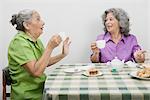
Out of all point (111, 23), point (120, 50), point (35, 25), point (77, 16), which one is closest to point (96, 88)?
point (35, 25)

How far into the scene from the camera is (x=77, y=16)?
2.69 meters

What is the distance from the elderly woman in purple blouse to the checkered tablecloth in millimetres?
770

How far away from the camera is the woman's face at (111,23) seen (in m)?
2.47

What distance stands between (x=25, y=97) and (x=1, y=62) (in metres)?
1.08

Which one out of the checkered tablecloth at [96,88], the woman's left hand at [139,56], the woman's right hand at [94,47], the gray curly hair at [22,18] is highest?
the gray curly hair at [22,18]

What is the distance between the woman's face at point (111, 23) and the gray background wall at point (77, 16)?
0.21 m

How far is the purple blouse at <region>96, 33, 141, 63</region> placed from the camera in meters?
2.39

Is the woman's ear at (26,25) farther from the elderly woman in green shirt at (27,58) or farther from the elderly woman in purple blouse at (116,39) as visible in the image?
the elderly woman in purple blouse at (116,39)

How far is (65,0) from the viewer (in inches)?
105

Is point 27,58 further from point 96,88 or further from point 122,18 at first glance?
point 122,18

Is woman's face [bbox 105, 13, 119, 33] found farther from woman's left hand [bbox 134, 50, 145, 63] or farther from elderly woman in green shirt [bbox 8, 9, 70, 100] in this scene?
elderly woman in green shirt [bbox 8, 9, 70, 100]

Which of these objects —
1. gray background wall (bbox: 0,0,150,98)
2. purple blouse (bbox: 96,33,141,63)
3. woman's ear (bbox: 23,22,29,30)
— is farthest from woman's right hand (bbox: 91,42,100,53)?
woman's ear (bbox: 23,22,29,30)

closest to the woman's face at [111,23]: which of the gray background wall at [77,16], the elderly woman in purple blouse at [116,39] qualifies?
the elderly woman in purple blouse at [116,39]

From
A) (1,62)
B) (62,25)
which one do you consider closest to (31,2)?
(62,25)
